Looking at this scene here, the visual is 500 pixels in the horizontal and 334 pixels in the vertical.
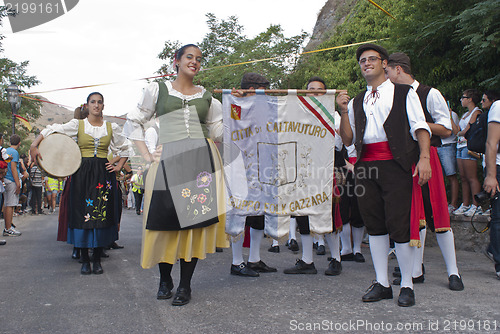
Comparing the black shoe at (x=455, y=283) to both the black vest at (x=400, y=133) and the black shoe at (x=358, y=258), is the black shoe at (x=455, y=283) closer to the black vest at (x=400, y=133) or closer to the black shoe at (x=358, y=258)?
the black vest at (x=400, y=133)

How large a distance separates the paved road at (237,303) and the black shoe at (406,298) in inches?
2.6

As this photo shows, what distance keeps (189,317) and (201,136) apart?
5.08ft

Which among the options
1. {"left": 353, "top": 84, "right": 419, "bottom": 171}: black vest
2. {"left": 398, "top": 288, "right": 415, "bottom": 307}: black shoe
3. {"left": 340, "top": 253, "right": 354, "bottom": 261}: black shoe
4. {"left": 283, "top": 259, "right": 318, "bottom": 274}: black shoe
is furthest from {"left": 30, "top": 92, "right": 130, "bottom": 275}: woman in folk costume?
{"left": 353, "top": 84, "right": 419, "bottom": 171}: black vest

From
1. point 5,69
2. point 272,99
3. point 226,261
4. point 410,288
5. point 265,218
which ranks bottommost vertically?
point 226,261

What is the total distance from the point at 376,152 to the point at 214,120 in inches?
59.5

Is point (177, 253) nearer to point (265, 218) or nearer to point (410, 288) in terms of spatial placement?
point (265, 218)

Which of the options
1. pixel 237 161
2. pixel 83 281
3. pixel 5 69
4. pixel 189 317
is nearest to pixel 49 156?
pixel 83 281

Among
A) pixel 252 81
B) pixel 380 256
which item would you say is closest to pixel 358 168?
pixel 380 256

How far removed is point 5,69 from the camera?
2934cm

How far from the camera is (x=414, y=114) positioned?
3.67 m

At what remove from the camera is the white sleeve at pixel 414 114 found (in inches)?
142

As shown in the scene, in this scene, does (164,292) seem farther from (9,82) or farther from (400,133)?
(9,82)

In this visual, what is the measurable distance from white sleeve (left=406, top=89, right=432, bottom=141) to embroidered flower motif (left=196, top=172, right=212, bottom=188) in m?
1.73

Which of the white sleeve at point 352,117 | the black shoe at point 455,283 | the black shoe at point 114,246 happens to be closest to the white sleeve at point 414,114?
the white sleeve at point 352,117
